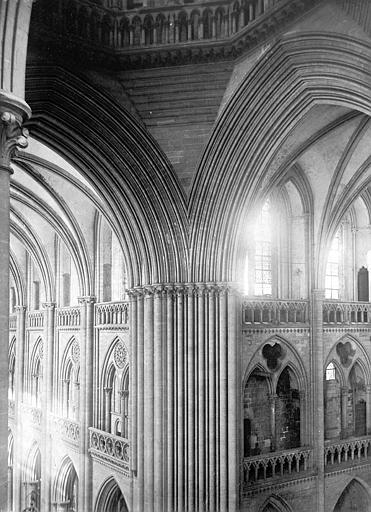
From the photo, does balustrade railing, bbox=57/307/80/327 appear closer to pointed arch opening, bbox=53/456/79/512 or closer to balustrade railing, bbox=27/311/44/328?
balustrade railing, bbox=27/311/44/328

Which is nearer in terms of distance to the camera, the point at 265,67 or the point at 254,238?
the point at 265,67

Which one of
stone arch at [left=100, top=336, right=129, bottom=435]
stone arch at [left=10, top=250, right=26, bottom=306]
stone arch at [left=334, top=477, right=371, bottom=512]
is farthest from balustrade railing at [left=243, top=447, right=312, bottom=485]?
stone arch at [left=10, top=250, right=26, bottom=306]

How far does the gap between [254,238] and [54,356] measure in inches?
359

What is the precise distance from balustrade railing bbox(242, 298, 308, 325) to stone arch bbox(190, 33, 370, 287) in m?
1.91

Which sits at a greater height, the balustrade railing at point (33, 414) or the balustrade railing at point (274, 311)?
the balustrade railing at point (274, 311)

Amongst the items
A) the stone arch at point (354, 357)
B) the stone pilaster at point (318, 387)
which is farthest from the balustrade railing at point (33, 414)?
the stone arch at point (354, 357)

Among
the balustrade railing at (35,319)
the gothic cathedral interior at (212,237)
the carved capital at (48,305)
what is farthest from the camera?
the balustrade railing at (35,319)

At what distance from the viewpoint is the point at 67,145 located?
13.7 meters

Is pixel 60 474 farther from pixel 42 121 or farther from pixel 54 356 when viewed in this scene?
pixel 42 121

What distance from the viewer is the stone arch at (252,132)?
35.7 feet

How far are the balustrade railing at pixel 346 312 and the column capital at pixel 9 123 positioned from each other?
12.7m

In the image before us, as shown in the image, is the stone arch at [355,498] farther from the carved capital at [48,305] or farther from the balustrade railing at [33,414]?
the carved capital at [48,305]

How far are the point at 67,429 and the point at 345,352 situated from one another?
9138mm

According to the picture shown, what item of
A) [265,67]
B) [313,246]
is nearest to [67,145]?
[265,67]
